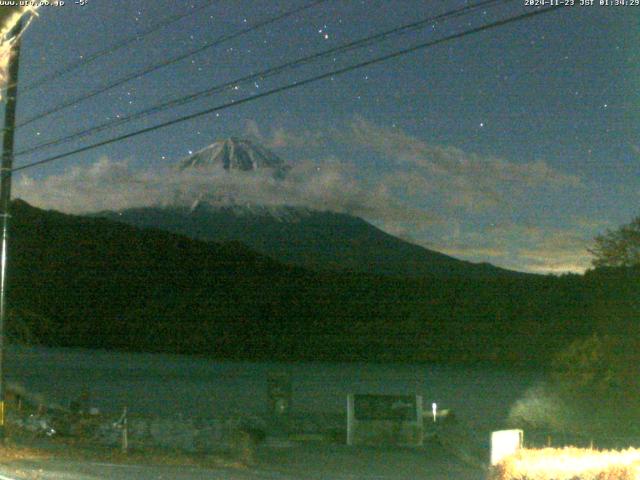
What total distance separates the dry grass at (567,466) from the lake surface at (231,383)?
18.5 meters

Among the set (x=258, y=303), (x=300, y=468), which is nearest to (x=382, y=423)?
(x=300, y=468)

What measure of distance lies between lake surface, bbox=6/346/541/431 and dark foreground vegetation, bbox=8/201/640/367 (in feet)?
8.57

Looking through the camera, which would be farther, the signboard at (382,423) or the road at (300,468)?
the signboard at (382,423)

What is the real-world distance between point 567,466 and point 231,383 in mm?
38362

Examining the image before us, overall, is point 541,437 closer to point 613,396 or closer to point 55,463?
point 613,396

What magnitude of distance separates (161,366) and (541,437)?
35.9 m

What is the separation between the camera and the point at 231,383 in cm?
4769

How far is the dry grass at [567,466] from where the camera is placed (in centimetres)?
960

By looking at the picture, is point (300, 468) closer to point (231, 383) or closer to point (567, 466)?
point (567, 466)

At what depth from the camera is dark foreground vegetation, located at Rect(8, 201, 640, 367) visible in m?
52.0

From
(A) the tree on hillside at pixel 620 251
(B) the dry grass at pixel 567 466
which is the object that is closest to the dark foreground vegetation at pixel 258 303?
(A) the tree on hillside at pixel 620 251

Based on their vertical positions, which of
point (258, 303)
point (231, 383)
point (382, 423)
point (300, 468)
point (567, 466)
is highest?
point (258, 303)

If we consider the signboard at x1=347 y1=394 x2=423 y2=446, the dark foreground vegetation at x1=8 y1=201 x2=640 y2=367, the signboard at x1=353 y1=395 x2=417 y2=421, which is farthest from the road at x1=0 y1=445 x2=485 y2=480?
the dark foreground vegetation at x1=8 y1=201 x2=640 y2=367

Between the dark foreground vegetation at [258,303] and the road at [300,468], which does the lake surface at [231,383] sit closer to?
the dark foreground vegetation at [258,303]
